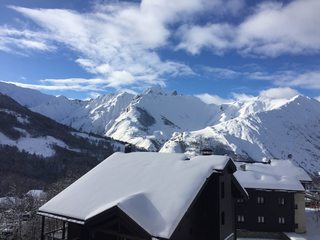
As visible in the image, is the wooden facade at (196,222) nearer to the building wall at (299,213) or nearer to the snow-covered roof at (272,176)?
the snow-covered roof at (272,176)

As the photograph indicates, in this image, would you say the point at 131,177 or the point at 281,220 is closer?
the point at 131,177

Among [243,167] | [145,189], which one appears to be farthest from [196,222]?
[243,167]

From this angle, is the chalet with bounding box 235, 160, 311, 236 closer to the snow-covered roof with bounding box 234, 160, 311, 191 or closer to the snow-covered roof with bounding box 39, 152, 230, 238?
the snow-covered roof with bounding box 234, 160, 311, 191

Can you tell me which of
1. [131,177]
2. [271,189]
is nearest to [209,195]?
[131,177]

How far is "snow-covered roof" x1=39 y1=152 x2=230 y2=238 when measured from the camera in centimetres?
2405

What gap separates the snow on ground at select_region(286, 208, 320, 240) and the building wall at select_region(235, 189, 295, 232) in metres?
2.17

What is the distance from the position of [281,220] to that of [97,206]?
121 ft

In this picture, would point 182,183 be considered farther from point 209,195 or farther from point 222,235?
point 222,235

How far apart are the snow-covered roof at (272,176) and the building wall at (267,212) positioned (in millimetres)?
1097

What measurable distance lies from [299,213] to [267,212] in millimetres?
4118

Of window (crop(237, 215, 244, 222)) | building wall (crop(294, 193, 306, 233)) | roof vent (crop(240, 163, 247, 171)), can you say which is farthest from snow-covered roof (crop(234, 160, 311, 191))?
window (crop(237, 215, 244, 222))

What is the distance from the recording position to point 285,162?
217ft

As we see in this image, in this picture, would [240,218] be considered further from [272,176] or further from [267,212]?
[272,176]

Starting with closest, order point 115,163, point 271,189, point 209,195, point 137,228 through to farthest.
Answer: point 137,228 < point 209,195 < point 115,163 < point 271,189
